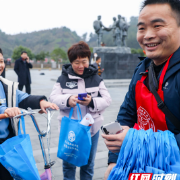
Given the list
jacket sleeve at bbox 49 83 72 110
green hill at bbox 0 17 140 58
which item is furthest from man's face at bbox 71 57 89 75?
green hill at bbox 0 17 140 58

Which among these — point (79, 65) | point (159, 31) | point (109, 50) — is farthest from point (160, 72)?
point (109, 50)

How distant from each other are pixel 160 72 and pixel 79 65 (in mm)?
1309

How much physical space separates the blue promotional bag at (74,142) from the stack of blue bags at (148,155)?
945mm

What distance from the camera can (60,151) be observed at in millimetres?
2012

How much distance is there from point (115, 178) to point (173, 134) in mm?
325

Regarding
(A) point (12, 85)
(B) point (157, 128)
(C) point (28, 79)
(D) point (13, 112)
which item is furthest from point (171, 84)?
(C) point (28, 79)

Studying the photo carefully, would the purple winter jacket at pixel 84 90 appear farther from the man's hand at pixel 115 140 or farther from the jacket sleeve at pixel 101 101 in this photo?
the man's hand at pixel 115 140

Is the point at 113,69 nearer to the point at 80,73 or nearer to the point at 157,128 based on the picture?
the point at 80,73

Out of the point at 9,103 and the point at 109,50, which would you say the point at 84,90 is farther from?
the point at 109,50

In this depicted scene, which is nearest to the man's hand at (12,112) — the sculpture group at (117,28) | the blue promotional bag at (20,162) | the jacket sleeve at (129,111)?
the blue promotional bag at (20,162)

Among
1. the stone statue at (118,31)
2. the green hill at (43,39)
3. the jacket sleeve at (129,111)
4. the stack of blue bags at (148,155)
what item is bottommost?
the stack of blue bags at (148,155)

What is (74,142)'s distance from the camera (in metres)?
A: 1.93

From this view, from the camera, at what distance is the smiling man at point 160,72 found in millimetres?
1005

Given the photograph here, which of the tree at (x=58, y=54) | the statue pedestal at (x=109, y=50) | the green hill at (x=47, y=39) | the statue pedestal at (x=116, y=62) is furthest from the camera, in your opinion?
the green hill at (x=47, y=39)
